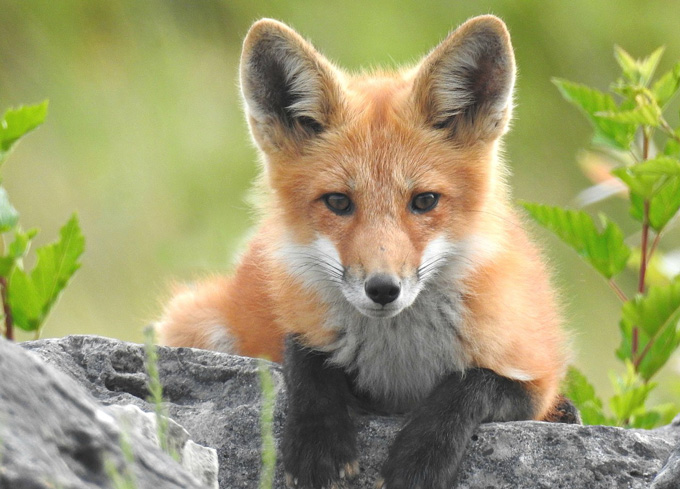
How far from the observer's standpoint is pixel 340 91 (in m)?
3.63

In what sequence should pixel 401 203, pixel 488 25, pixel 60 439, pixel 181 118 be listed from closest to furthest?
pixel 60 439 < pixel 401 203 < pixel 488 25 < pixel 181 118

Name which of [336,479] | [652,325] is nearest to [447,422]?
[336,479]

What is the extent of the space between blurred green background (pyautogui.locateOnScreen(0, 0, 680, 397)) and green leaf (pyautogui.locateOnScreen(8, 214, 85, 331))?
2.95m

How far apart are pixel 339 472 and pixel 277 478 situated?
0.80 feet

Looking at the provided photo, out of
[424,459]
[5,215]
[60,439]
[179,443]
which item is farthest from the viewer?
[5,215]

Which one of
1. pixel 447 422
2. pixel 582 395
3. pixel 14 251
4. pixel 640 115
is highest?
pixel 640 115

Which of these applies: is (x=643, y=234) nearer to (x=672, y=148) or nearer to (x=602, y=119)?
(x=672, y=148)

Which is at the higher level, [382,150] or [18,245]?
[382,150]

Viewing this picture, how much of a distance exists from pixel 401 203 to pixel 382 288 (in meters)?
0.44

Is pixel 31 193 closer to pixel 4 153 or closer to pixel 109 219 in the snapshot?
pixel 109 219

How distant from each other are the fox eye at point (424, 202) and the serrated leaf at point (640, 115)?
0.81m

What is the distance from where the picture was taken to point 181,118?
792 centimetres

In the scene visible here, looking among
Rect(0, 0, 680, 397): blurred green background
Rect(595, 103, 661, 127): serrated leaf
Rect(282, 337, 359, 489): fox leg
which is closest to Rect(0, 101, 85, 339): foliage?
Rect(282, 337, 359, 489): fox leg

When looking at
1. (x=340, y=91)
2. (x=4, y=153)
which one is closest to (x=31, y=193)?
(x=4, y=153)
